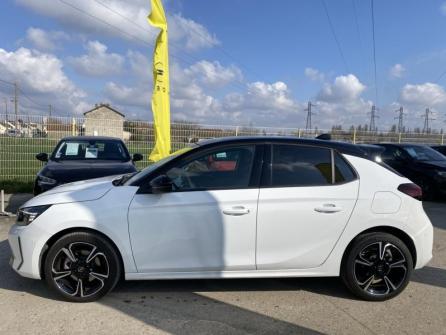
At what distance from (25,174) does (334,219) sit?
10026mm

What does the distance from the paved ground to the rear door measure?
0.43 metres

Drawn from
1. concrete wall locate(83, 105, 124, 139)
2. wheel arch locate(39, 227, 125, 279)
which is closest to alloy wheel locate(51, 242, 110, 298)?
wheel arch locate(39, 227, 125, 279)

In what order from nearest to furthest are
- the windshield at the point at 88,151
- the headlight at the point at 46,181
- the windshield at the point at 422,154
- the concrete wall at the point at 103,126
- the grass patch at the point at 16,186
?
the headlight at the point at 46,181 → the windshield at the point at 88,151 → the grass patch at the point at 16,186 → the windshield at the point at 422,154 → the concrete wall at the point at 103,126

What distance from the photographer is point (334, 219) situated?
13.3 feet

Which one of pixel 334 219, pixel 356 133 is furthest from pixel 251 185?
pixel 356 133

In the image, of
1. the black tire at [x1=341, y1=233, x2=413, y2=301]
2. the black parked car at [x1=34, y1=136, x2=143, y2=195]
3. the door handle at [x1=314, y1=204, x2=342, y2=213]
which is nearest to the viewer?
the door handle at [x1=314, y1=204, x2=342, y2=213]

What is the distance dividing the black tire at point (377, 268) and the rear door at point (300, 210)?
1.04ft

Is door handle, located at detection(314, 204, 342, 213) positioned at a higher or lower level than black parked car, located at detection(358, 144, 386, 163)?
lower

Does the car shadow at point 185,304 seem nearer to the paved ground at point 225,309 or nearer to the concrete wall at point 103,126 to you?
the paved ground at point 225,309

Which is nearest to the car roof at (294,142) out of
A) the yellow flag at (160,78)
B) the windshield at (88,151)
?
the windshield at (88,151)

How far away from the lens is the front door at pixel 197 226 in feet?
12.8

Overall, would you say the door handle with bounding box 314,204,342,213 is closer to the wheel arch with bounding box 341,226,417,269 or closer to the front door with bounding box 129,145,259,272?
the wheel arch with bounding box 341,226,417,269

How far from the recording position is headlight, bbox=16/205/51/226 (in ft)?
13.0

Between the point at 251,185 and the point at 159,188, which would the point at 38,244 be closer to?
the point at 159,188
